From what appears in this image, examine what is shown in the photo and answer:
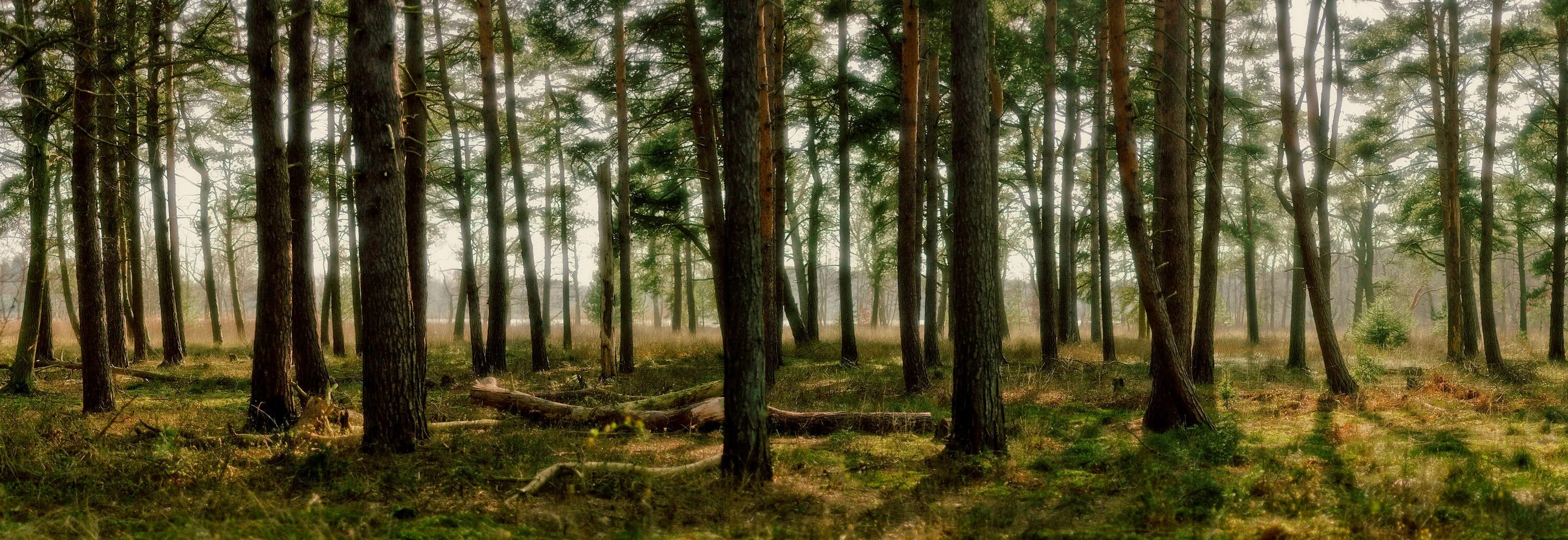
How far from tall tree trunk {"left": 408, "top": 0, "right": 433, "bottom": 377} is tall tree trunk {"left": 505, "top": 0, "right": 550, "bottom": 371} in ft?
9.79

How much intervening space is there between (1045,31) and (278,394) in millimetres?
15277

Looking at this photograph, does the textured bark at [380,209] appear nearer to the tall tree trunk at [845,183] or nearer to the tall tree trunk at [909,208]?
the tall tree trunk at [909,208]

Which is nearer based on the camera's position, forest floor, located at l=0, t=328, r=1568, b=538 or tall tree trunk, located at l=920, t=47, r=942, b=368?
forest floor, located at l=0, t=328, r=1568, b=538

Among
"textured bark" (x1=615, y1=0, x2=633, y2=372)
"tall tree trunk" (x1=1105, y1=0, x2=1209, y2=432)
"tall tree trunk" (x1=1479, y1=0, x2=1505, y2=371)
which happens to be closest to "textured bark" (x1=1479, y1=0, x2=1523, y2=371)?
"tall tree trunk" (x1=1479, y1=0, x2=1505, y2=371)

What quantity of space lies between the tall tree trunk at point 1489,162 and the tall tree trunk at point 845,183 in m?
12.3

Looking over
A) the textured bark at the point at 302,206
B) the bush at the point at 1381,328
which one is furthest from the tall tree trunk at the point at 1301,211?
the textured bark at the point at 302,206

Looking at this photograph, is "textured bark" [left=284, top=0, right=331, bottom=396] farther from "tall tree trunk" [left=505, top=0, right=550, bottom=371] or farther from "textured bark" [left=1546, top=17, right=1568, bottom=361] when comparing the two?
"textured bark" [left=1546, top=17, right=1568, bottom=361]

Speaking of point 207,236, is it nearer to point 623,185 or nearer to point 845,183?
point 623,185

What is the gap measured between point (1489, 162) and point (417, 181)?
20218 mm

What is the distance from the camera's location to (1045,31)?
17359 millimetres

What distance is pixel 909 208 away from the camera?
12.9 meters

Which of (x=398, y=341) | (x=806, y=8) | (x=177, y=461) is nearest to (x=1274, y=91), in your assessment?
(x=806, y=8)

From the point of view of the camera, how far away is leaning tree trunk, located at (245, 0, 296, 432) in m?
8.21

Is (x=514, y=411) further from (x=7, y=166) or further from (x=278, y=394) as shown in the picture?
(x=7, y=166)
